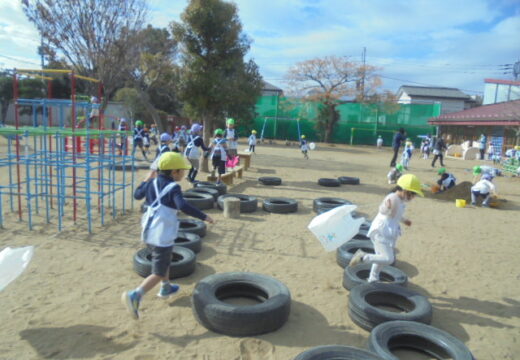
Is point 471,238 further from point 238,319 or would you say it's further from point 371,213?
point 238,319

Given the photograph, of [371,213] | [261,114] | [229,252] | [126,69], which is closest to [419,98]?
[261,114]

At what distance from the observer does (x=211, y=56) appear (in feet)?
43.0

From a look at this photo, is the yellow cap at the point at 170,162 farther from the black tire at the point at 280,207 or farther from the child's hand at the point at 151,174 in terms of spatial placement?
the black tire at the point at 280,207

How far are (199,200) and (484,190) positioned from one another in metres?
7.39

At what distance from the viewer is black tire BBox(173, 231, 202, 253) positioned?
17.4 feet

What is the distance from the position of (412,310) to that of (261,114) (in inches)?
1324

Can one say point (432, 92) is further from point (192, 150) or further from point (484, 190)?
point (192, 150)

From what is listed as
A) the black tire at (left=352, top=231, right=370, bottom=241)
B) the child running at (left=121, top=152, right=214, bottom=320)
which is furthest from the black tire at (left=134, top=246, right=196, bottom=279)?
the black tire at (left=352, top=231, right=370, bottom=241)

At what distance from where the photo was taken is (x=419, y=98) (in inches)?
2266

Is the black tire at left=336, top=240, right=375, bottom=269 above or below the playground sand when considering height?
above

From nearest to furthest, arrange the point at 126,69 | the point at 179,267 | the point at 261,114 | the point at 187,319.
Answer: the point at 187,319 → the point at 179,267 → the point at 126,69 → the point at 261,114

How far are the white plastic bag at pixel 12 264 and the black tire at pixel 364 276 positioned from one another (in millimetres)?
3377

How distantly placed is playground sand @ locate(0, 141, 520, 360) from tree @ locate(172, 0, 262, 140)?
6335 mm

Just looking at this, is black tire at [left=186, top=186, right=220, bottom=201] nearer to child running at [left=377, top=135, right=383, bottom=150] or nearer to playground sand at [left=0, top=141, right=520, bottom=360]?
playground sand at [left=0, top=141, right=520, bottom=360]
